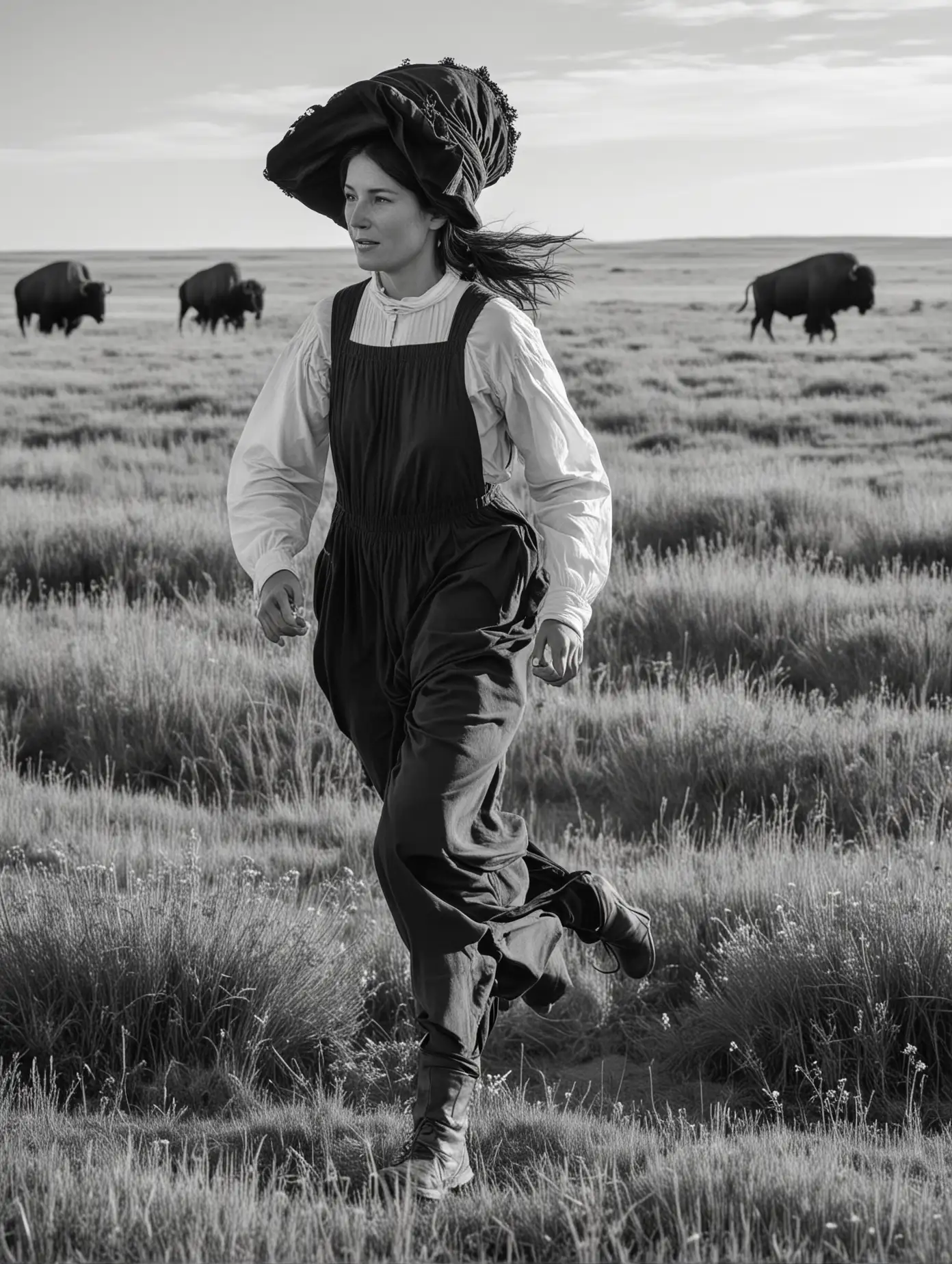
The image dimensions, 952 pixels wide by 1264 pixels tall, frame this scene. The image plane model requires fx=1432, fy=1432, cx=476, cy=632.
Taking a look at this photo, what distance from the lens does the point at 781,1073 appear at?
351 centimetres

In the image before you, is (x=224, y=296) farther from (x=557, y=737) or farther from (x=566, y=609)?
(x=566, y=609)

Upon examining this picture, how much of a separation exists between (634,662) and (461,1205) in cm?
497

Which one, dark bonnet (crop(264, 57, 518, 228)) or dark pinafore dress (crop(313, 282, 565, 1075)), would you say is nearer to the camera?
dark pinafore dress (crop(313, 282, 565, 1075))

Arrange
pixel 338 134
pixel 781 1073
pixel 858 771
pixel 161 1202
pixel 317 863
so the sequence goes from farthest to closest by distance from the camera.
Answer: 1. pixel 858 771
2. pixel 317 863
3. pixel 781 1073
4. pixel 338 134
5. pixel 161 1202

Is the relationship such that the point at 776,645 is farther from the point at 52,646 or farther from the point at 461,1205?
the point at 461,1205

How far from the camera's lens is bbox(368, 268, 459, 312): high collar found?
3.11 metres

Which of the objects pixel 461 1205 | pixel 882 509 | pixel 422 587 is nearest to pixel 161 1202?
pixel 461 1205

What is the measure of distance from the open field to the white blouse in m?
1.09

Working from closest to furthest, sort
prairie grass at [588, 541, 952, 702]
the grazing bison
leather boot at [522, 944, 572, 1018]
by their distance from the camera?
leather boot at [522, 944, 572, 1018] → prairie grass at [588, 541, 952, 702] → the grazing bison

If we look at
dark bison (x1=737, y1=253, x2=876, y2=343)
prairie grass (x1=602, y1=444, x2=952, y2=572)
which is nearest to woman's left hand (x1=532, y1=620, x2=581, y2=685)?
prairie grass (x1=602, y1=444, x2=952, y2=572)

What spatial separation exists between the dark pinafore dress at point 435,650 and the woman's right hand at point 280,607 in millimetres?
61

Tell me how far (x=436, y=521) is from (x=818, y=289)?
43794 mm

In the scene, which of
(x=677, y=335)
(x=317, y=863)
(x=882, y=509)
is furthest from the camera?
(x=677, y=335)

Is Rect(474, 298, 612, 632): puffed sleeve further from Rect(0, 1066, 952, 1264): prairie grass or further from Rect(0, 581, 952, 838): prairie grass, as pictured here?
Rect(0, 581, 952, 838): prairie grass
